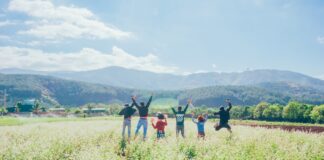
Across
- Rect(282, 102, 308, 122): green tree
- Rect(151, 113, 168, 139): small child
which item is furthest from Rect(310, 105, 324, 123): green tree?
Rect(151, 113, 168, 139): small child

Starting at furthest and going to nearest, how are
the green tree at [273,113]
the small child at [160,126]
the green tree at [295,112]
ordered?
the green tree at [273,113] → the green tree at [295,112] → the small child at [160,126]

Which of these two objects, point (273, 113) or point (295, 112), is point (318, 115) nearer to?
point (295, 112)

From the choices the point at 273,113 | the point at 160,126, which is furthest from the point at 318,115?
the point at 160,126

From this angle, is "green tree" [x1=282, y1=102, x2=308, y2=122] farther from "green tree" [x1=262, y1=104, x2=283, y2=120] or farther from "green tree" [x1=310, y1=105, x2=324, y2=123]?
"green tree" [x1=310, y1=105, x2=324, y2=123]

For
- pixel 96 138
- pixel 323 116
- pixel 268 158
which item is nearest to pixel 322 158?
pixel 268 158

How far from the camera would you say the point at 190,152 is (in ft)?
49.3

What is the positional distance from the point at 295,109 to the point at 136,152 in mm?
77547

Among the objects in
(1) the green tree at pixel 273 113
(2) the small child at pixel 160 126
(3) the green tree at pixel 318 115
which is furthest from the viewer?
(1) the green tree at pixel 273 113

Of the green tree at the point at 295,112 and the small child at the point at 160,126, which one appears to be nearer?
the small child at the point at 160,126

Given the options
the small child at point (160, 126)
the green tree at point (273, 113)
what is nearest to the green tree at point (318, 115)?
the green tree at point (273, 113)

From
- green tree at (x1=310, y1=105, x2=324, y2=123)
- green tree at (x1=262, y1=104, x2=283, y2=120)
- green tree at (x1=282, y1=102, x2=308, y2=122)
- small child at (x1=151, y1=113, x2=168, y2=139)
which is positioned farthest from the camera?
green tree at (x1=262, y1=104, x2=283, y2=120)

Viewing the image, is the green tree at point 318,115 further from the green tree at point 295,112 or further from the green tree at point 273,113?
the green tree at point 273,113

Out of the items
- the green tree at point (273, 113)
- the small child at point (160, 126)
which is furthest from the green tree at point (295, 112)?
the small child at point (160, 126)

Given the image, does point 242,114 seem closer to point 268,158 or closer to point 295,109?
point 295,109
